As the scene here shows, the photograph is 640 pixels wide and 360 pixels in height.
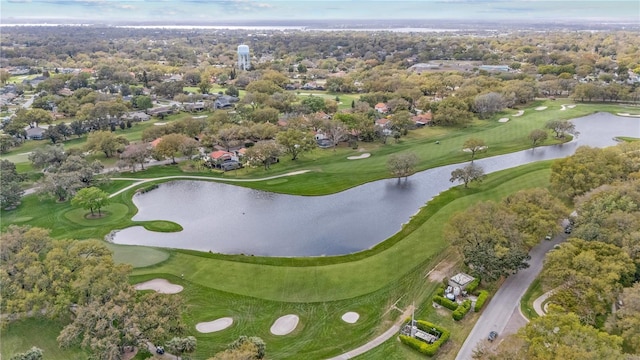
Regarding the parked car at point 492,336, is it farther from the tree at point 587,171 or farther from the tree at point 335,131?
the tree at point 335,131

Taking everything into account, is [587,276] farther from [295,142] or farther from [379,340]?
[295,142]

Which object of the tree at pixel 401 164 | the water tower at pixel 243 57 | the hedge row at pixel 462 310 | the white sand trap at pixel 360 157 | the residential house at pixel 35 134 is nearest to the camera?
the hedge row at pixel 462 310

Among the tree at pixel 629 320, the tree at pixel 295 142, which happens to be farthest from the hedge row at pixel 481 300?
the tree at pixel 295 142

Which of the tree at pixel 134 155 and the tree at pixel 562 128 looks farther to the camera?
the tree at pixel 562 128

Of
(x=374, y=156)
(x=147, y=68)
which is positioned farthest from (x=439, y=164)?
(x=147, y=68)

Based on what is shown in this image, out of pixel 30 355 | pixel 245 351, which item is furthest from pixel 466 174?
pixel 30 355
